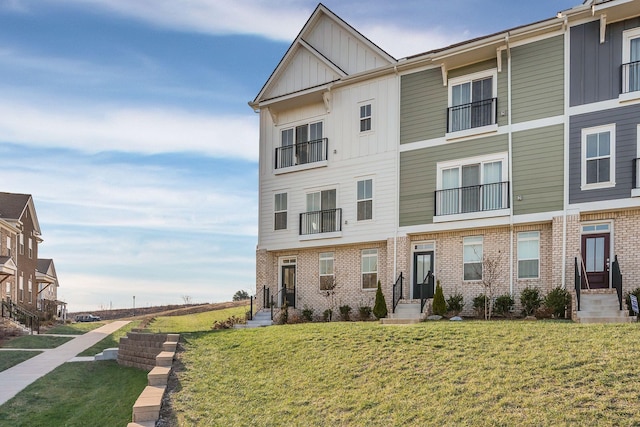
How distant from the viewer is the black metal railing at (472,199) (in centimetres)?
1945

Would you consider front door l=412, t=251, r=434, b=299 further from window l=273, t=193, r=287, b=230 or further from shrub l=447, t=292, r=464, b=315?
window l=273, t=193, r=287, b=230

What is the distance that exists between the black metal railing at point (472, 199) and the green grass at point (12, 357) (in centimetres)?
1426

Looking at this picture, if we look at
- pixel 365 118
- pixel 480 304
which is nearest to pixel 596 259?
pixel 480 304

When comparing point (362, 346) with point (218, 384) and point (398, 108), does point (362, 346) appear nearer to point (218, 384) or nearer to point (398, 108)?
point (218, 384)

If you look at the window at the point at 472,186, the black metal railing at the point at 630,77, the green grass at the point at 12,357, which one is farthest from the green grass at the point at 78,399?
the black metal railing at the point at 630,77

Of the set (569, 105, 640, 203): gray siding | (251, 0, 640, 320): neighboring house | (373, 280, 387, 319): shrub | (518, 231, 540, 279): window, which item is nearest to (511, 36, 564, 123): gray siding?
(251, 0, 640, 320): neighboring house

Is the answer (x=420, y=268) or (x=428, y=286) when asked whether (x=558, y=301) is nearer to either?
(x=428, y=286)

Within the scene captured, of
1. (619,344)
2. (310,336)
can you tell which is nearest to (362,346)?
(310,336)

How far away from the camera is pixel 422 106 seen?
2145 centimetres

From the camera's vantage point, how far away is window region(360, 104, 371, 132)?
22641 mm

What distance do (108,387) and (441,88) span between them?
14150 mm

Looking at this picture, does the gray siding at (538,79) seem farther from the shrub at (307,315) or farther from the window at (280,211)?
the shrub at (307,315)

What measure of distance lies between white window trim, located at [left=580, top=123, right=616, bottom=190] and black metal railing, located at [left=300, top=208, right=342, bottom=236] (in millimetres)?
8619

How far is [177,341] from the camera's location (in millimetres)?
15750
